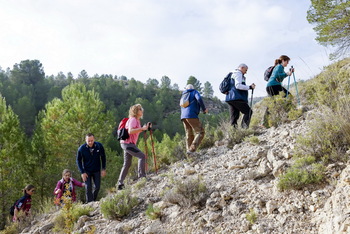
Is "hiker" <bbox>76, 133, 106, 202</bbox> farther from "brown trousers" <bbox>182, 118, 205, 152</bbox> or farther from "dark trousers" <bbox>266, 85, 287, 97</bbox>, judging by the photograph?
"dark trousers" <bbox>266, 85, 287, 97</bbox>

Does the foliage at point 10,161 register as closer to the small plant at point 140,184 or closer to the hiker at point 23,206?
the hiker at point 23,206

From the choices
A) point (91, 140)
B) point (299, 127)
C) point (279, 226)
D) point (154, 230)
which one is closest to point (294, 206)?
point (279, 226)

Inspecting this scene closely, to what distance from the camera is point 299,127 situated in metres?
4.70

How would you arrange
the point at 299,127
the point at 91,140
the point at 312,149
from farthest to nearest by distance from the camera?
the point at 91,140 → the point at 299,127 → the point at 312,149

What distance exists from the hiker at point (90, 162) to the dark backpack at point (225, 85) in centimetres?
292

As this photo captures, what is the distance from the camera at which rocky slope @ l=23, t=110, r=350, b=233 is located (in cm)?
260

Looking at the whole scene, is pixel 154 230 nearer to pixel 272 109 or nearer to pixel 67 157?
pixel 272 109

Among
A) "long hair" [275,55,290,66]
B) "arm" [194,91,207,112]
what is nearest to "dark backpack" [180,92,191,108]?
"arm" [194,91,207,112]

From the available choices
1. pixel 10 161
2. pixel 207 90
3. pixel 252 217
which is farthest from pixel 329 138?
pixel 207 90

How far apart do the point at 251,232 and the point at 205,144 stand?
147 inches

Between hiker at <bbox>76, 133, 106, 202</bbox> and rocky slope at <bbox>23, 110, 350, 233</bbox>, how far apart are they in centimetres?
51

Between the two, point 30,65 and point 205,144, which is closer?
point 205,144

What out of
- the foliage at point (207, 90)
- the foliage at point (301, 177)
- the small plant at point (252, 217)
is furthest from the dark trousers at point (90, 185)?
the foliage at point (207, 90)

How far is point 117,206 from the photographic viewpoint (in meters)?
4.07
